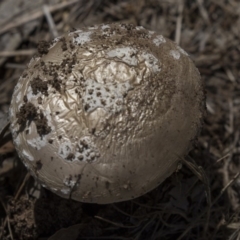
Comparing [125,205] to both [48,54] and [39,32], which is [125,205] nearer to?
[48,54]

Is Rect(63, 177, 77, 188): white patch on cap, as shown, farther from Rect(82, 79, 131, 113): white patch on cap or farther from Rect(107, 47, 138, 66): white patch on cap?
Rect(107, 47, 138, 66): white patch on cap

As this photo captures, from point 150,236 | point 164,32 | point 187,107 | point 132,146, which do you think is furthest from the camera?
point 164,32

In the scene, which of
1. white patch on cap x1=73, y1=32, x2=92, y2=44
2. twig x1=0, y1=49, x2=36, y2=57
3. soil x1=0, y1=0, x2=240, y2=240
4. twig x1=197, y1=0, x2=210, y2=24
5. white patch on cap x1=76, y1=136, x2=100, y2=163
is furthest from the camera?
twig x1=197, y1=0, x2=210, y2=24

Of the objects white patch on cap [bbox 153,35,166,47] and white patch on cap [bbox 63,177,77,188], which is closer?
white patch on cap [bbox 63,177,77,188]

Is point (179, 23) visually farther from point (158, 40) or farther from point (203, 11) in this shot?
point (158, 40)

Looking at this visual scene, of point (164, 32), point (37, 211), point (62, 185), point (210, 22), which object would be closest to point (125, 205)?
point (37, 211)

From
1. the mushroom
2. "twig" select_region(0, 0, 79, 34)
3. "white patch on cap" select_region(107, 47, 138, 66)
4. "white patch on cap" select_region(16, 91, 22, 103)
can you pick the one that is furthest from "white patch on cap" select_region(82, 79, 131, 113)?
"twig" select_region(0, 0, 79, 34)

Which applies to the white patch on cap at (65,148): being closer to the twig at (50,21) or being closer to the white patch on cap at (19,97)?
the white patch on cap at (19,97)

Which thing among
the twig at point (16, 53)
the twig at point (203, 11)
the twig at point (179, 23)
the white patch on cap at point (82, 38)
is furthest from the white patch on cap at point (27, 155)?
the twig at point (203, 11)
